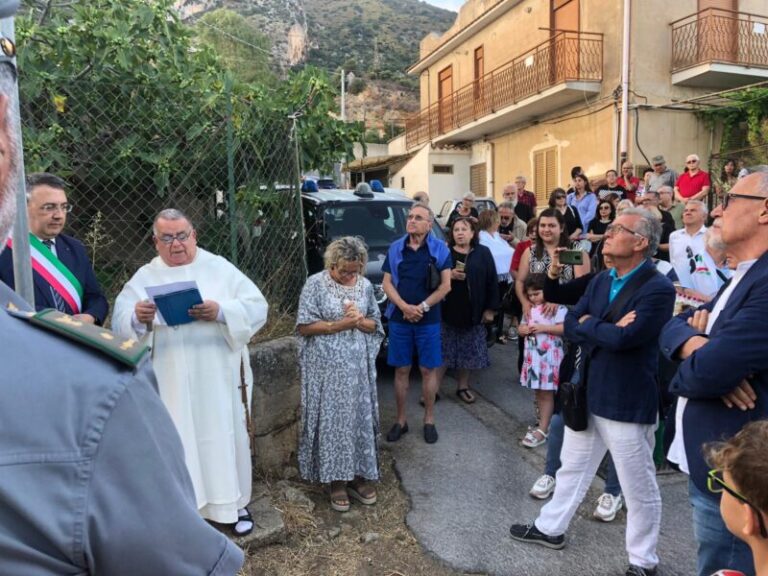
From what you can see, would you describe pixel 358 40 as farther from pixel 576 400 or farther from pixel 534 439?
pixel 576 400

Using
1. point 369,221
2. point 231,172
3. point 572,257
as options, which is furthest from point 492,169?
point 231,172

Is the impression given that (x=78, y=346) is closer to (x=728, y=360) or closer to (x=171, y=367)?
(x=728, y=360)

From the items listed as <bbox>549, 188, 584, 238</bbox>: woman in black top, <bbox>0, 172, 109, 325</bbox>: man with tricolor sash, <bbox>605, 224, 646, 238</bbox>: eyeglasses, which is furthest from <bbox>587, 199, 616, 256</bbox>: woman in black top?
<bbox>0, 172, 109, 325</bbox>: man with tricolor sash

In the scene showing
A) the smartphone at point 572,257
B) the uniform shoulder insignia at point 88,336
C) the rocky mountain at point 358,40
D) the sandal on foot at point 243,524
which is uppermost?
the rocky mountain at point 358,40

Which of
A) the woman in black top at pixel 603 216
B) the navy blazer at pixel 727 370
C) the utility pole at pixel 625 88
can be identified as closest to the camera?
the navy blazer at pixel 727 370

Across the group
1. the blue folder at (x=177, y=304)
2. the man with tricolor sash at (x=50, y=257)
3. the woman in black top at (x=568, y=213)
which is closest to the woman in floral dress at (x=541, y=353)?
the blue folder at (x=177, y=304)

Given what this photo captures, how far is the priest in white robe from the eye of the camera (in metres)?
3.25

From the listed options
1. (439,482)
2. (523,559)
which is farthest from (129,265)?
(523,559)

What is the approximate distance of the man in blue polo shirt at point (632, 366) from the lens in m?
2.96

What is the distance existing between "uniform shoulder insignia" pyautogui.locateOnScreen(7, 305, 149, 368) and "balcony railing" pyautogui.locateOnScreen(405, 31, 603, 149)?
15764mm

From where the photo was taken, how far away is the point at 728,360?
2129 mm

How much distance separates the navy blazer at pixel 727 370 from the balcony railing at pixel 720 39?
45.0ft

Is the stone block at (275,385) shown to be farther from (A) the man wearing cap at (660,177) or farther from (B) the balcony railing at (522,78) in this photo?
(B) the balcony railing at (522,78)

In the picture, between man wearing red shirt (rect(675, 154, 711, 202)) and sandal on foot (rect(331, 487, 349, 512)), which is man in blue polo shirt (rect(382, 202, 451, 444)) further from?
man wearing red shirt (rect(675, 154, 711, 202))
